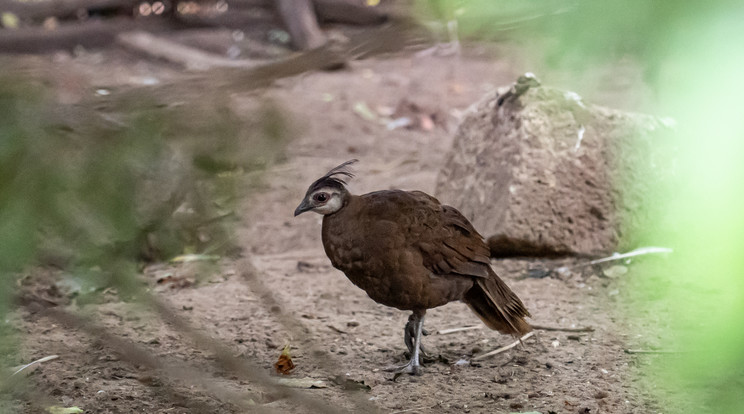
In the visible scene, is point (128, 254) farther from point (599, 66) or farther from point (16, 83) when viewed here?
point (599, 66)

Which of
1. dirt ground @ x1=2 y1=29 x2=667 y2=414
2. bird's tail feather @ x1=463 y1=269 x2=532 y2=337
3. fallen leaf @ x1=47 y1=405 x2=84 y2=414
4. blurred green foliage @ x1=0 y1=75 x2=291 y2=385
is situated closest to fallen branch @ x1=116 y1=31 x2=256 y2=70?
dirt ground @ x1=2 y1=29 x2=667 y2=414

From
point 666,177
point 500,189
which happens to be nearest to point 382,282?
point 500,189

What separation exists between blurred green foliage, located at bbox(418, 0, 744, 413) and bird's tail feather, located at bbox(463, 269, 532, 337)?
2.35 metres

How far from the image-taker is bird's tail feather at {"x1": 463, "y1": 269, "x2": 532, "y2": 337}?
3.36 m

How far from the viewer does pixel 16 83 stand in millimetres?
1506

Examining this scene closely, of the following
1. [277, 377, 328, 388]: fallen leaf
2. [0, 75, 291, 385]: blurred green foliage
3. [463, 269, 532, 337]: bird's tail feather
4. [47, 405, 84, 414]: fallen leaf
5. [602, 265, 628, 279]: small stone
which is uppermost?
[0, 75, 291, 385]: blurred green foliage

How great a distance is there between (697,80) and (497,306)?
2.53 metres

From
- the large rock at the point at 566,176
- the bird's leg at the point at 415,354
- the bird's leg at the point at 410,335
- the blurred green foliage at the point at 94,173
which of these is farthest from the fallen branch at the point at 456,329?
the blurred green foliage at the point at 94,173

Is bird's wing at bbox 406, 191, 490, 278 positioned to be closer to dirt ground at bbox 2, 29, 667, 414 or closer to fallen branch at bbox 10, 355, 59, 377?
dirt ground at bbox 2, 29, 667, 414

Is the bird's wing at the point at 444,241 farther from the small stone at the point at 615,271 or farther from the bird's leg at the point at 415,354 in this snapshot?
the small stone at the point at 615,271

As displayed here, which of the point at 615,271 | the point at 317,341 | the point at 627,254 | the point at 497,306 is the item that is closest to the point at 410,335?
the point at 497,306

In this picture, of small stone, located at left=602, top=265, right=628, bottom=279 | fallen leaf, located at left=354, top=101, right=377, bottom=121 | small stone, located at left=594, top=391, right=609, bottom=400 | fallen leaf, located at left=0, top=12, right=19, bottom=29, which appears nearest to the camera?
small stone, located at left=594, top=391, right=609, bottom=400

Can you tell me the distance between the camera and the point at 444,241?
3.26 m

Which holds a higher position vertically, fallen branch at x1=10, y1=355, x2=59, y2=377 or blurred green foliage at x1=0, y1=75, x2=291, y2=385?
blurred green foliage at x1=0, y1=75, x2=291, y2=385
